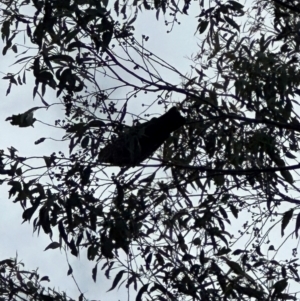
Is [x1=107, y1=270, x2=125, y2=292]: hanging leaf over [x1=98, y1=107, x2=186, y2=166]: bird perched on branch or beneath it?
beneath

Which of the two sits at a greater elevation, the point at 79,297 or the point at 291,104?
the point at 291,104

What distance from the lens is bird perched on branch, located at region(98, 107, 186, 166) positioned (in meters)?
4.16

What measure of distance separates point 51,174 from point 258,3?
→ 1948mm

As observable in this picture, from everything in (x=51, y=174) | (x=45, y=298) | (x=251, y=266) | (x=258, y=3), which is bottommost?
(x=45, y=298)

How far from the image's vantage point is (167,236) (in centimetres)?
439

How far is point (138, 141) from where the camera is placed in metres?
4.20

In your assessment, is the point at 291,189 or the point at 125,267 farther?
the point at 291,189

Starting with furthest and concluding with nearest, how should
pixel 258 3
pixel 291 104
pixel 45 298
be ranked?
1. pixel 258 3
2. pixel 291 104
3. pixel 45 298

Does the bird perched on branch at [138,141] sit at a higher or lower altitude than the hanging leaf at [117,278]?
higher

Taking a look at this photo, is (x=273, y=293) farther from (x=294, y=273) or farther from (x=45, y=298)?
(x=45, y=298)

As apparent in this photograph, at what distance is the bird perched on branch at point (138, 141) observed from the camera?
4.16 metres

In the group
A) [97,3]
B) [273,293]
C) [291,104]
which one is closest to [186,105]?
[291,104]

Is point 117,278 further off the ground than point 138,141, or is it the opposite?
point 138,141

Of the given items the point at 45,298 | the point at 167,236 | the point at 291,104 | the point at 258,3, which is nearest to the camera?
the point at 45,298
